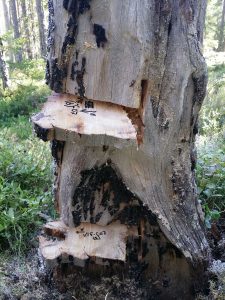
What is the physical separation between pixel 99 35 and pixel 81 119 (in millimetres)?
446

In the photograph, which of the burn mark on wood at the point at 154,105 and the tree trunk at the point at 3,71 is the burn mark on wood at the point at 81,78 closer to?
the burn mark on wood at the point at 154,105

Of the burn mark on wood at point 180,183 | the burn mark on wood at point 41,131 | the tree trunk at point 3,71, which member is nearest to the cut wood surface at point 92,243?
the burn mark on wood at point 180,183

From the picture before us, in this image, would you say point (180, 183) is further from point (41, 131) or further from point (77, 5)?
point (77, 5)

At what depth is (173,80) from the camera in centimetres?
205

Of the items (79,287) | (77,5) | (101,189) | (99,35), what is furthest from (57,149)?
(79,287)

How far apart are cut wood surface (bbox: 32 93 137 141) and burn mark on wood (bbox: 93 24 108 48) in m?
0.32

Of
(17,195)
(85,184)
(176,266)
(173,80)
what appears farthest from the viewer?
(17,195)

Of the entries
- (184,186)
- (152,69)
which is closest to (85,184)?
(184,186)

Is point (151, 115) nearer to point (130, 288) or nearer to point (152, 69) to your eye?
point (152, 69)

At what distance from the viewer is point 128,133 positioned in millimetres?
1829

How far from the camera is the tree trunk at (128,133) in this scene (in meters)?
1.86

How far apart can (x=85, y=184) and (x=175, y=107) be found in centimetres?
71

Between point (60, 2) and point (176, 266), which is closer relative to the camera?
point (60, 2)

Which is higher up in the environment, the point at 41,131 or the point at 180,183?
the point at 41,131
